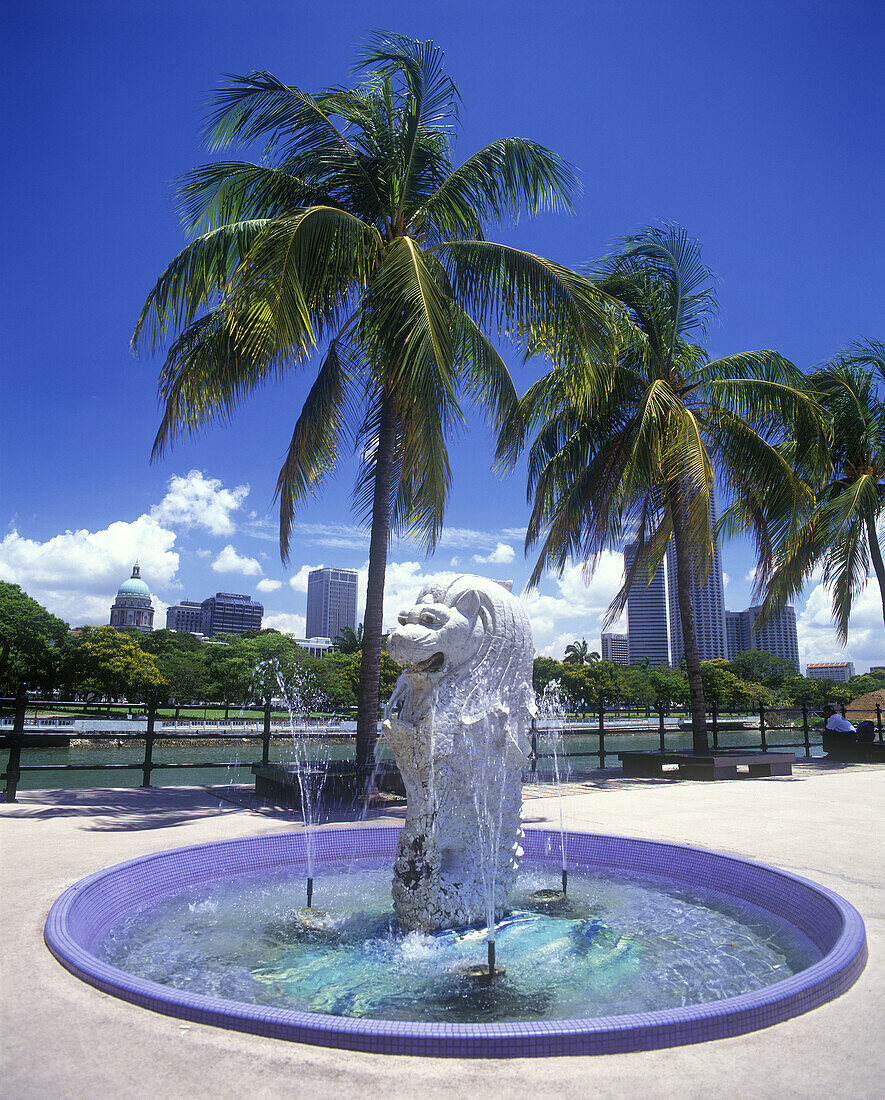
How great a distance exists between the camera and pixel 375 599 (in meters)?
10.2

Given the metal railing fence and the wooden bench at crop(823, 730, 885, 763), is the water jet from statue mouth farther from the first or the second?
the wooden bench at crop(823, 730, 885, 763)

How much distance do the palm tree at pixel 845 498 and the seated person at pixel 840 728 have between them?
6.83ft

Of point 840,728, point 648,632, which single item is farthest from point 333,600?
point 840,728

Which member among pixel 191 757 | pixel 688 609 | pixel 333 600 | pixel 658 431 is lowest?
pixel 191 757

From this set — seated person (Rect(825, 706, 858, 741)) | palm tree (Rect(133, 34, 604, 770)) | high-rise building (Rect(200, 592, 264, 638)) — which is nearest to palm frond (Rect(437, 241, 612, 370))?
palm tree (Rect(133, 34, 604, 770))

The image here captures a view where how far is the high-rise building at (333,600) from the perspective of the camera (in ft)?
508

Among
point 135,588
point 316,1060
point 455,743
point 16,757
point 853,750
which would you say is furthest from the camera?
point 135,588

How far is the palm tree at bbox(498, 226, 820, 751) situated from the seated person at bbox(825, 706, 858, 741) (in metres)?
5.67

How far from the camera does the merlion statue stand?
15.3ft

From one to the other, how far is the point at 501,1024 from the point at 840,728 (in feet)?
61.1

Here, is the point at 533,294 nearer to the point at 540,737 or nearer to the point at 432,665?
the point at 432,665

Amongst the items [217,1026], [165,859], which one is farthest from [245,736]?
[217,1026]

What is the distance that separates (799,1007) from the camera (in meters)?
3.15

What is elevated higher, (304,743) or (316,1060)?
(316,1060)
